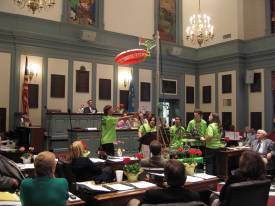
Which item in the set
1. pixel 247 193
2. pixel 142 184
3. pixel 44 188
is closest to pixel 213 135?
pixel 142 184

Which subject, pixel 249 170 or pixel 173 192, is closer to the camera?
pixel 173 192

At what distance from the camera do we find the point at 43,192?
2949mm

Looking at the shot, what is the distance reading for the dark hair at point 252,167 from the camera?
11.2ft

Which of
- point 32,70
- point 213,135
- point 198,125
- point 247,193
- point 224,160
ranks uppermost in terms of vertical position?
point 32,70

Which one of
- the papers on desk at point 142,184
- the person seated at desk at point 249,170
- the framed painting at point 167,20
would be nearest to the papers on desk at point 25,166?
the papers on desk at point 142,184

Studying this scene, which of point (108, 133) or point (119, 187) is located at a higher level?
point (108, 133)

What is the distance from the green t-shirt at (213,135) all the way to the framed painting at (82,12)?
806cm

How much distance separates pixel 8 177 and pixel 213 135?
5330mm

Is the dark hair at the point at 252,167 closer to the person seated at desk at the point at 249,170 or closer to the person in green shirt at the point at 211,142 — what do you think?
the person seated at desk at the point at 249,170

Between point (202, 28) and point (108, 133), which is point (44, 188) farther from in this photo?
point (202, 28)

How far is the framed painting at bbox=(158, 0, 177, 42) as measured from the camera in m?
16.5

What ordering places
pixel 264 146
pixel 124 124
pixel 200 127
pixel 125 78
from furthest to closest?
pixel 125 78 < pixel 124 124 < pixel 200 127 < pixel 264 146

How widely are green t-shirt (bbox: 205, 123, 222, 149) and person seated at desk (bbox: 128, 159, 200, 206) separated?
5291 mm

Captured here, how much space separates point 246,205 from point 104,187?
1.52m
